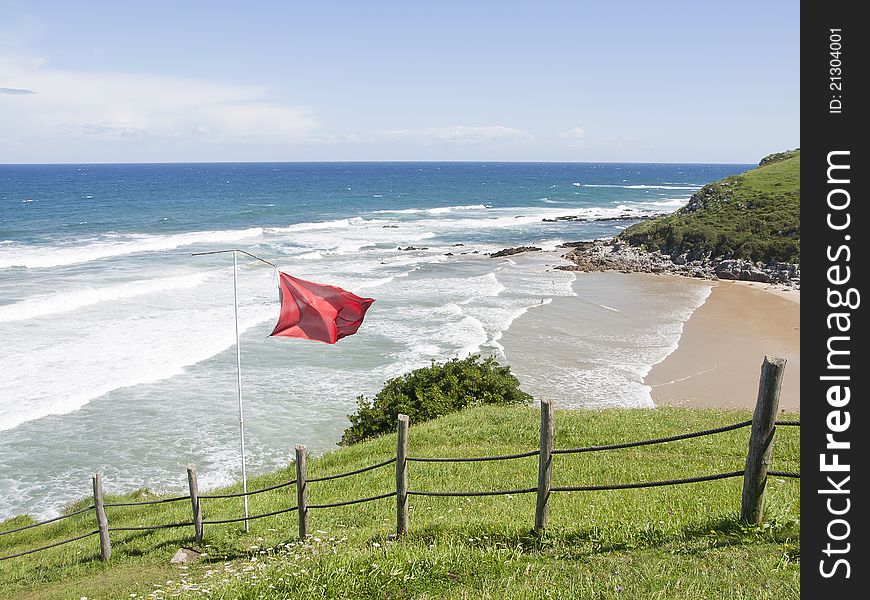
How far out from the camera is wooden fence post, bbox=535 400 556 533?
293 inches

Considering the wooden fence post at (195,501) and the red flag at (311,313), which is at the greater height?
the red flag at (311,313)

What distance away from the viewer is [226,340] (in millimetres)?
30734

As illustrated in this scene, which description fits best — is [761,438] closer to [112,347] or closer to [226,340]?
[226,340]

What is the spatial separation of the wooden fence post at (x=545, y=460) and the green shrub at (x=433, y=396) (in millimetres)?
10292

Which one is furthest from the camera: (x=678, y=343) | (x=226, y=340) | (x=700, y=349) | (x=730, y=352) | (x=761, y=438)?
(x=678, y=343)

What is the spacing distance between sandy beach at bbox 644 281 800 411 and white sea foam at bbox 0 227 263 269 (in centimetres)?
4218

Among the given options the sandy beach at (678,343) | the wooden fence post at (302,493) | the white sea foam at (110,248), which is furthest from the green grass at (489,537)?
the white sea foam at (110,248)

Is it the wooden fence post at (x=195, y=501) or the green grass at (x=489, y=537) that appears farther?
the wooden fence post at (x=195, y=501)

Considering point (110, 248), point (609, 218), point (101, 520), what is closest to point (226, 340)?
point (101, 520)

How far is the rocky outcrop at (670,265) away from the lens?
151ft

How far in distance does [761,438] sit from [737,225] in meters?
52.8

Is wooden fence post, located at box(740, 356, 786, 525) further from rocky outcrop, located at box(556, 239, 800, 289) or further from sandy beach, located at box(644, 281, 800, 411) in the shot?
rocky outcrop, located at box(556, 239, 800, 289)

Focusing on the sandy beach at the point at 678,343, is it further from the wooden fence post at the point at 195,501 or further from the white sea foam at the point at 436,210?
the white sea foam at the point at 436,210

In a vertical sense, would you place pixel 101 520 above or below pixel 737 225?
below
